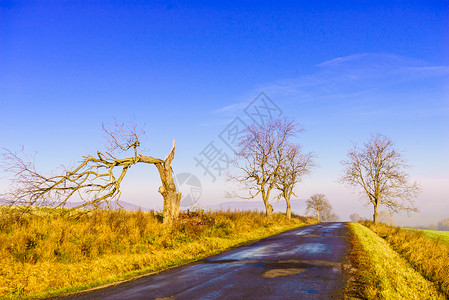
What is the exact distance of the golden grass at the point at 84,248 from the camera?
7594mm

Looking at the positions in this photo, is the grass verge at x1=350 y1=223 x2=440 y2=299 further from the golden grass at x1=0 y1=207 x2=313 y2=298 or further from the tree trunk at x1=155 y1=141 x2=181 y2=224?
the tree trunk at x1=155 y1=141 x2=181 y2=224

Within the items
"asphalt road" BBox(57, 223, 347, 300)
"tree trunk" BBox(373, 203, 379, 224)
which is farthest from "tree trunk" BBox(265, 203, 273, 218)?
"asphalt road" BBox(57, 223, 347, 300)

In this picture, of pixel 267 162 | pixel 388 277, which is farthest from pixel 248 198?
pixel 388 277

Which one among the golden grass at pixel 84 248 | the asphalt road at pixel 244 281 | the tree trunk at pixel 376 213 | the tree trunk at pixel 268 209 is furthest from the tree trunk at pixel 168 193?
the tree trunk at pixel 376 213

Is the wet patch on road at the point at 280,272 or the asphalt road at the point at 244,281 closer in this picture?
the asphalt road at the point at 244,281

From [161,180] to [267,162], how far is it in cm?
1938

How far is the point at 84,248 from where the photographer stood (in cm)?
958

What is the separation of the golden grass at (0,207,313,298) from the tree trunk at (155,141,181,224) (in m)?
0.63

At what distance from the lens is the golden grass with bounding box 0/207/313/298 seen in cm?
759

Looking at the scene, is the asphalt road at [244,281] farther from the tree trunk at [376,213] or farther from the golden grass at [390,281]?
the tree trunk at [376,213]

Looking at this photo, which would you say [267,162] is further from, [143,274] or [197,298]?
[197,298]

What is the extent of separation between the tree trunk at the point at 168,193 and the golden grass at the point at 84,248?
2.05ft

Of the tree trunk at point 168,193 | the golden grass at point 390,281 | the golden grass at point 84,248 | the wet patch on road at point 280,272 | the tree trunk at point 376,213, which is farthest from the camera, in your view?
the tree trunk at point 376,213

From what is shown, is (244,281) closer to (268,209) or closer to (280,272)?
(280,272)
